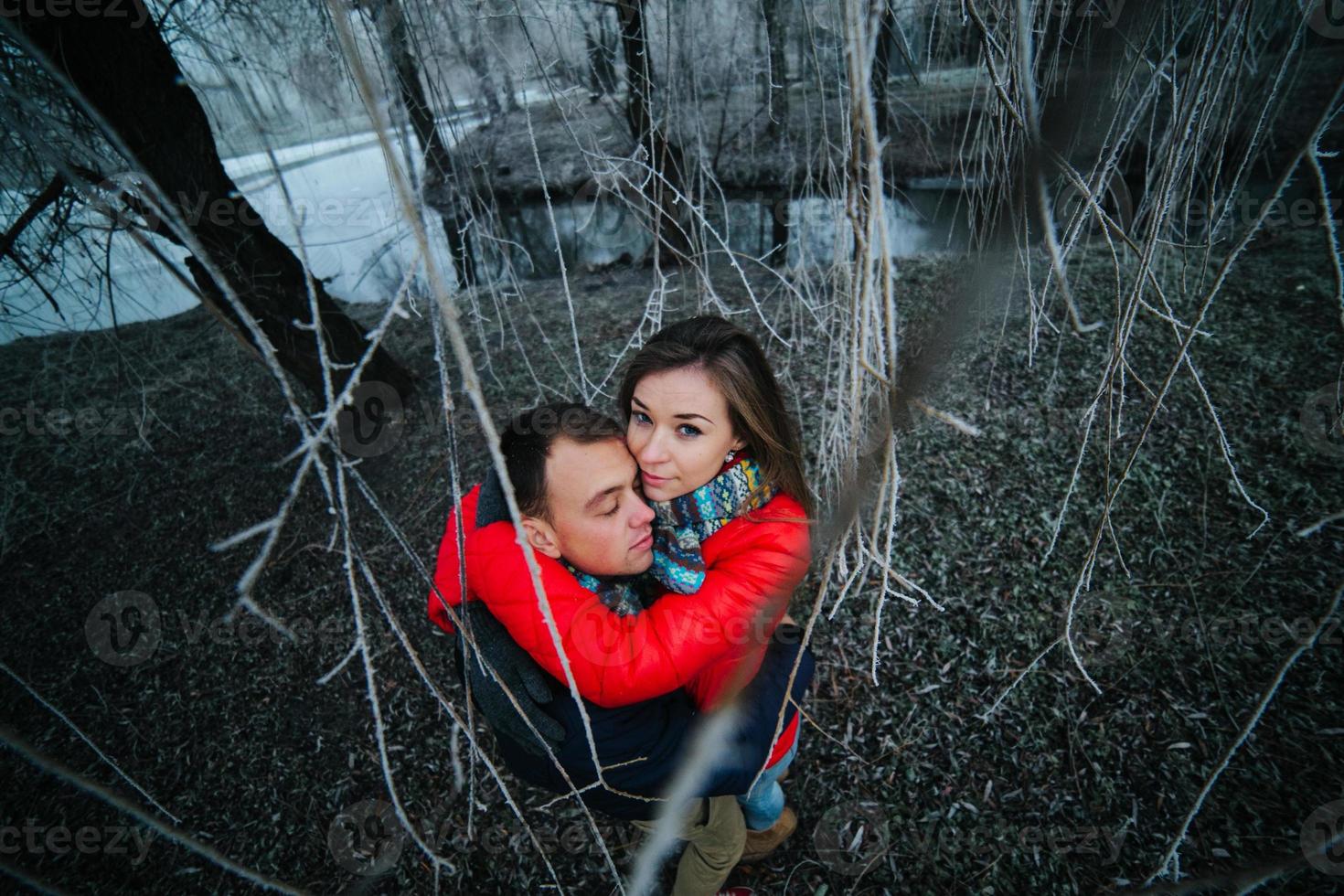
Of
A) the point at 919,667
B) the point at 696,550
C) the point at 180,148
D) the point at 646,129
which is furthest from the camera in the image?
the point at 646,129

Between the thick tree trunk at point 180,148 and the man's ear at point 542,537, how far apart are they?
3.99 feet

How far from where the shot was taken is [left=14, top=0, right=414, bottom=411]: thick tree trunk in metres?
2.04

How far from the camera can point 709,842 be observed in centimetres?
136

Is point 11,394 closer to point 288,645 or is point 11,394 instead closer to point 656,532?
point 288,645

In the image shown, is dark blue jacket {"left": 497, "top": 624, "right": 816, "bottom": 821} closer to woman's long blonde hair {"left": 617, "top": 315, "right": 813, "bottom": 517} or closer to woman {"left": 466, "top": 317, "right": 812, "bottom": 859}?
woman {"left": 466, "top": 317, "right": 812, "bottom": 859}

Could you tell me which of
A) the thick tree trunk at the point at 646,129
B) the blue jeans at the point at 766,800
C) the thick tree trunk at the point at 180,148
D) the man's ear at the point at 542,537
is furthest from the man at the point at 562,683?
the thick tree trunk at the point at 180,148

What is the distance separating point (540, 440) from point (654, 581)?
16.7 inches

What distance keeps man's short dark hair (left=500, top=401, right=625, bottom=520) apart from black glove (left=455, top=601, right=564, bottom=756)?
0.76ft

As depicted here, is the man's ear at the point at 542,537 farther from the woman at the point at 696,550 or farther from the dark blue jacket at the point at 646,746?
the dark blue jacket at the point at 646,746

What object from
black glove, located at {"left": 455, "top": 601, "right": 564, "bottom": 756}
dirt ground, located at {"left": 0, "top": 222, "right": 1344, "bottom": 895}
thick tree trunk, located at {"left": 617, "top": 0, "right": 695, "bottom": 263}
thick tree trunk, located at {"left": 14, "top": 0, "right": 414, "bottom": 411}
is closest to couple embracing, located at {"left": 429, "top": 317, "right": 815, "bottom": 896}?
black glove, located at {"left": 455, "top": 601, "right": 564, "bottom": 756}

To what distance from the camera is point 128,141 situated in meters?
2.20

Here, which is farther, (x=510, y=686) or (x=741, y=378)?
(x=741, y=378)

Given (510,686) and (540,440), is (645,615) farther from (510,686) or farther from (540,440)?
(540,440)

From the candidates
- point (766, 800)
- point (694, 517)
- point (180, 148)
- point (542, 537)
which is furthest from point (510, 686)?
point (180, 148)
